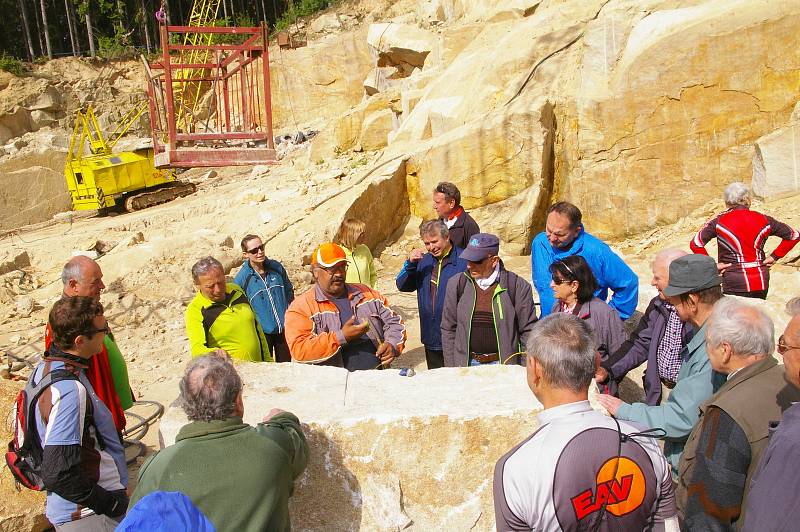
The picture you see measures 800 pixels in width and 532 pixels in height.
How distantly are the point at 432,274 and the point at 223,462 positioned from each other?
109 inches

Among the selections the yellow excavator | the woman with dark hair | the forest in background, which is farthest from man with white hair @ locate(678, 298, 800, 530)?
the forest in background

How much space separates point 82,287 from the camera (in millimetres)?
3619

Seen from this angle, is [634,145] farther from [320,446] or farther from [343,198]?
Answer: [320,446]

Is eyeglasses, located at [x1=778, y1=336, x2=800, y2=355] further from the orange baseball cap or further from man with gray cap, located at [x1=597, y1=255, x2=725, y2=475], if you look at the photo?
the orange baseball cap

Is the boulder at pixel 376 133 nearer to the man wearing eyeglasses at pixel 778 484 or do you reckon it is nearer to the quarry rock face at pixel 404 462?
the quarry rock face at pixel 404 462

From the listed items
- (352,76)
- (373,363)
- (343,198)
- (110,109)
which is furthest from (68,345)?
(110,109)

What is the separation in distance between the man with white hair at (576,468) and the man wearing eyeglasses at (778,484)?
0.24 m

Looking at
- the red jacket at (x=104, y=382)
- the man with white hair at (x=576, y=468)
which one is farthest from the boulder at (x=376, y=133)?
the man with white hair at (x=576, y=468)

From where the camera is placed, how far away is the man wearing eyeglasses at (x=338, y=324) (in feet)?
12.3

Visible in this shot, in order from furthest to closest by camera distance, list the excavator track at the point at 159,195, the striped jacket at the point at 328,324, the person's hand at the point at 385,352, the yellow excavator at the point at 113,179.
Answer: the excavator track at the point at 159,195, the yellow excavator at the point at 113,179, the person's hand at the point at 385,352, the striped jacket at the point at 328,324

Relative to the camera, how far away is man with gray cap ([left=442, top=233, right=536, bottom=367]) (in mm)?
3812

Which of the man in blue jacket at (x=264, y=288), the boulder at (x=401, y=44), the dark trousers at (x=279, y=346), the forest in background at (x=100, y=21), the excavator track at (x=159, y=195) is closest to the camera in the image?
the man in blue jacket at (x=264, y=288)

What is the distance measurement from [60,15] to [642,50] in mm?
35514

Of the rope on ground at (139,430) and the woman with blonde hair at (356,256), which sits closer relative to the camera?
the rope on ground at (139,430)
